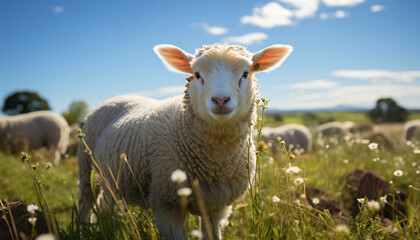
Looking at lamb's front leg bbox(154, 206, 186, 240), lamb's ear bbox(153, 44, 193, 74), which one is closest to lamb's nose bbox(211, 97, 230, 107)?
lamb's ear bbox(153, 44, 193, 74)

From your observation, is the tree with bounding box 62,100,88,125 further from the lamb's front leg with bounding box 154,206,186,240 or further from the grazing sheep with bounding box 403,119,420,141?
the lamb's front leg with bounding box 154,206,186,240

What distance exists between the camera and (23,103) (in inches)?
1453

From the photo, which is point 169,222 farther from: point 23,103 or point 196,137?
point 23,103

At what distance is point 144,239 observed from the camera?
2293mm

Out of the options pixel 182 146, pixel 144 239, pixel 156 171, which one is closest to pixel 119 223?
pixel 144 239

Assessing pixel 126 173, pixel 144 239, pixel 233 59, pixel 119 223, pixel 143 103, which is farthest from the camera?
pixel 143 103

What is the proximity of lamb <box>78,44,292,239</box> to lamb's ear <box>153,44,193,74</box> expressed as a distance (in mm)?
11

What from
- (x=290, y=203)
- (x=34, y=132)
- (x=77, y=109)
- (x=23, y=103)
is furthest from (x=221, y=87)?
(x=23, y=103)

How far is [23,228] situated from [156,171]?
1.19 metres

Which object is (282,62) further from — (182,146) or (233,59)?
(182,146)

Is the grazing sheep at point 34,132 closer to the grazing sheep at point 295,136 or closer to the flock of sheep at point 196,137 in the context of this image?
the grazing sheep at point 295,136

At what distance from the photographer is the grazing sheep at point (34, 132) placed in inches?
439

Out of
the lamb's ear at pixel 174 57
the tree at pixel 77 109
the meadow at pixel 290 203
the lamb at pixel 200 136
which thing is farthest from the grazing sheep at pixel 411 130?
the tree at pixel 77 109

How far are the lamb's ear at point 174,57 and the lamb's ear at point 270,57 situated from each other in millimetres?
711
